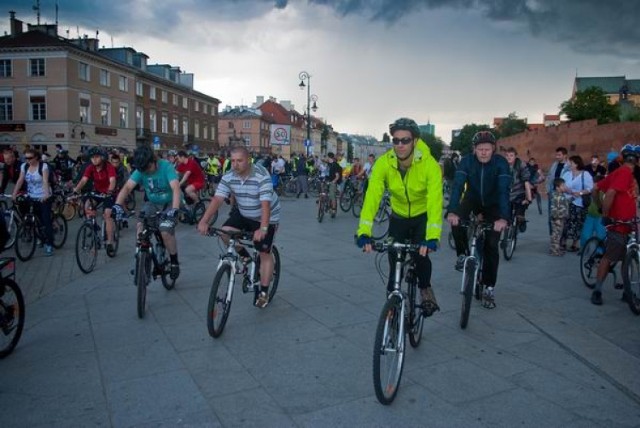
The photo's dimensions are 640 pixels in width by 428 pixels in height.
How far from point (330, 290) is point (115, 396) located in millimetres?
3567

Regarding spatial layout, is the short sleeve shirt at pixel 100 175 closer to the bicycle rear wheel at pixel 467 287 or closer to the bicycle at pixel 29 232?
the bicycle at pixel 29 232

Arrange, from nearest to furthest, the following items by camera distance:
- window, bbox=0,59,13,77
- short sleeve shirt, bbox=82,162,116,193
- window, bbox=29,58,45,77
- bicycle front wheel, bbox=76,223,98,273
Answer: bicycle front wheel, bbox=76,223,98,273
short sleeve shirt, bbox=82,162,116,193
window, bbox=29,58,45,77
window, bbox=0,59,13,77

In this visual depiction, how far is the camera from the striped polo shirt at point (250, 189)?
5.73 m

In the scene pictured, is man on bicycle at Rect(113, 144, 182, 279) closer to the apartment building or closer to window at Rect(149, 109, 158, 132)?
the apartment building

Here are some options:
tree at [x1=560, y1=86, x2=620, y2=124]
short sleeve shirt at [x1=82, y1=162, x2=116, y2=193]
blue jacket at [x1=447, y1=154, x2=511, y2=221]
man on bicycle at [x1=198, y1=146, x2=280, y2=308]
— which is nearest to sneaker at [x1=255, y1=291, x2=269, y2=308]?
man on bicycle at [x1=198, y1=146, x2=280, y2=308]

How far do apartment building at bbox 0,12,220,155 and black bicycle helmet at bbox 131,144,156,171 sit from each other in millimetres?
38867

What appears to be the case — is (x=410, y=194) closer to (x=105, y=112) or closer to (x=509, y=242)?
(x=509, y=242)

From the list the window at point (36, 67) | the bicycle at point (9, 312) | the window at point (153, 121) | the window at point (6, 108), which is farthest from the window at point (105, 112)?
the bicycle at point (9, 312)

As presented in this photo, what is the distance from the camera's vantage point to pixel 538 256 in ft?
32.7

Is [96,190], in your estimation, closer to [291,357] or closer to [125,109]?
[291,357]

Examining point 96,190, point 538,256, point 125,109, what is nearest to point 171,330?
point 96,190

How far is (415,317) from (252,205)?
2218mm

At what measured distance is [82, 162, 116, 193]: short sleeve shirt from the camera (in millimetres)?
9195

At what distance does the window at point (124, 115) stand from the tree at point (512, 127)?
74027mm
